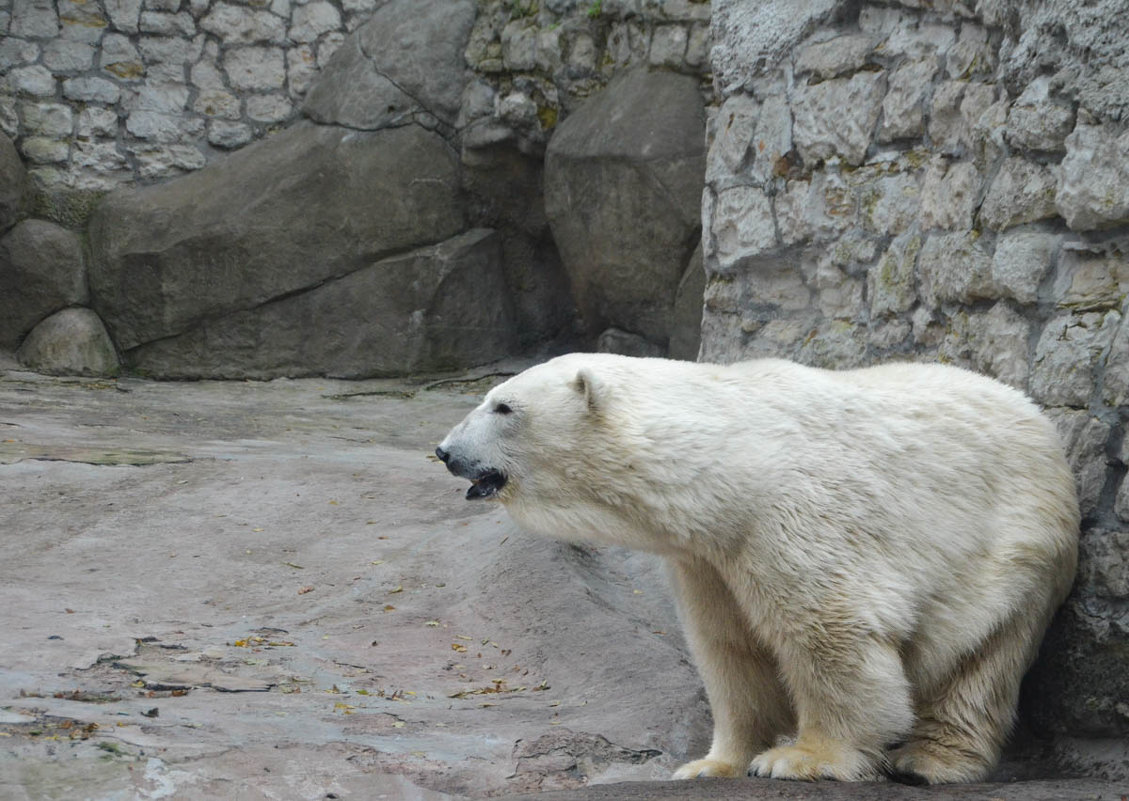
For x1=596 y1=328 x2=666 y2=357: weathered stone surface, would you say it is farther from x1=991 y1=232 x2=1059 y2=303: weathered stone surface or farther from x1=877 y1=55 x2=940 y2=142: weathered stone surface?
x1=991 y1=232 x2=1059 y2=303: weathered stone surface

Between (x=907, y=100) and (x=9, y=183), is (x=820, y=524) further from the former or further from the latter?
(x=9, y=183)

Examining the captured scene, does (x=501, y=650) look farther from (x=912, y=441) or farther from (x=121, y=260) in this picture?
(x=121, y=260)

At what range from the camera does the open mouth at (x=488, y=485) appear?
118 inches

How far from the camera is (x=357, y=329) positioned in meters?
10.3

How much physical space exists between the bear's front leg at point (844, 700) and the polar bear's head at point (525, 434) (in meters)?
0.67

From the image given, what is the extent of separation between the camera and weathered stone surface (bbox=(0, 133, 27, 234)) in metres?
10.2

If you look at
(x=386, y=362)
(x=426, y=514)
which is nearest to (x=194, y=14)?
(x=386, y=362)

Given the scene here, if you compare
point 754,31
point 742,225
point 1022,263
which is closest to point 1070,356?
point 1022,263

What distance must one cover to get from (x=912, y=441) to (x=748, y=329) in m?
1.73

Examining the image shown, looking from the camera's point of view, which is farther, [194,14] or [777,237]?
[194,14]

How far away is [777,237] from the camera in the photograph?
451 centimetres

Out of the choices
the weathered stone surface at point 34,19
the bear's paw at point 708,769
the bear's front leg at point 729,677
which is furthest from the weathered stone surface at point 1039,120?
the weathered stone surface at point 34,19

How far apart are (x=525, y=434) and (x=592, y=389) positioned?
197 millimetres

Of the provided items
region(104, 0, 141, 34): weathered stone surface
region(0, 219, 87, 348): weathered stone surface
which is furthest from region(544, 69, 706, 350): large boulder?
region(0, 219, 87, 348): weathered stone surface
